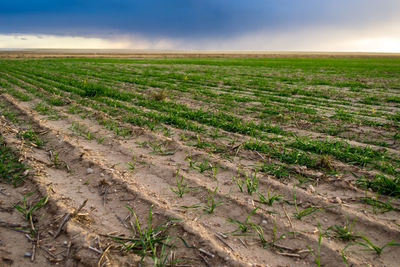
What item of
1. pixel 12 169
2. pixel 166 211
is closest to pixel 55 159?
pixel 12 169

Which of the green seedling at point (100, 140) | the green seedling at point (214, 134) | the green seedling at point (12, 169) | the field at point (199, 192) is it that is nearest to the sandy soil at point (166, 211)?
the field at point (199, 192)

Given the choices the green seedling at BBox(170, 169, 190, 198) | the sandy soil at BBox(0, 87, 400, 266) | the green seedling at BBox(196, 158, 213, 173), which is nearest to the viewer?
the sandy soil at BBox(0, 87, 400, 266)

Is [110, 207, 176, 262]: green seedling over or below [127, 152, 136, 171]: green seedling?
below

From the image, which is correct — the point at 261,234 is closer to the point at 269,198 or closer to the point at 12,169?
the point at 269,198

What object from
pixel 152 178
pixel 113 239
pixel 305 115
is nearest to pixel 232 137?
pixel 152 178

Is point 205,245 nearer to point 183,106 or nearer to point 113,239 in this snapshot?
point 113,239

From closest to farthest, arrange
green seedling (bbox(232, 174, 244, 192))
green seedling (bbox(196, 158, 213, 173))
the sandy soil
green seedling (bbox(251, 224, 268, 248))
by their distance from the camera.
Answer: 1. the sandy soil
2. green seedling (bbox(251, 224, 268, 248))
3. green seedling (bbox(232, 174, 244, 192))
4. green seedling (bbox(196, 158, 213, 173))

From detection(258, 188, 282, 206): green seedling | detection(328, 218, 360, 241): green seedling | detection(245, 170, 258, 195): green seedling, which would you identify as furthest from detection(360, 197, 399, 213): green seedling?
detection(245, 170, 258, 195): green seedling

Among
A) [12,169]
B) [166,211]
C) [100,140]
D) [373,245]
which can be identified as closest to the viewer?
[373,245]

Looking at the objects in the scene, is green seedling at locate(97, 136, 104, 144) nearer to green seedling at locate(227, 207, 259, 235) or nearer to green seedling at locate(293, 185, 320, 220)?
green seedling at locate(227, 207, 259, 235)

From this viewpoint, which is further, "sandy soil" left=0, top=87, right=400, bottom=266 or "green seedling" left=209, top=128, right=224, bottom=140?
"green seedling" left=209, top=128, right=224, bottom=140

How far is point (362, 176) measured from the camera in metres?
3.29

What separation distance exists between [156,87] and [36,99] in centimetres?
487

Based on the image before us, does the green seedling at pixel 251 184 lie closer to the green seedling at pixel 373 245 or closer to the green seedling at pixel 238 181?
the green seedling at pixel 238 181
